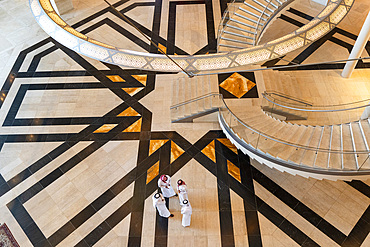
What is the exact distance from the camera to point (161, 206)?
284 inches

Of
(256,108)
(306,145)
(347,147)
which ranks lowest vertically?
(256,108)

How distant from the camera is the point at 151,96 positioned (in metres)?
10.1

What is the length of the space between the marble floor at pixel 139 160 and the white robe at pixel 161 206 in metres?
0.24

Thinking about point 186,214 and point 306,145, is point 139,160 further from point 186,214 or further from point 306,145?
point 306,145

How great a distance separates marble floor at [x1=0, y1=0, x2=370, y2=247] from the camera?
749 cm

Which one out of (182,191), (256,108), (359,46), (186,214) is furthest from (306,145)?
(359,46)

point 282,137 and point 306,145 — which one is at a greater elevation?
point 306,145

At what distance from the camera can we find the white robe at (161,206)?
7074mm

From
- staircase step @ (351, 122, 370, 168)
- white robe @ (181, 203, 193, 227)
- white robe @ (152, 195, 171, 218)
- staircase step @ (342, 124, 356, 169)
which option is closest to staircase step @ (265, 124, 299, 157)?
staircase step @ (342, 124, 356, 169)

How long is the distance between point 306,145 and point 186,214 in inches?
138

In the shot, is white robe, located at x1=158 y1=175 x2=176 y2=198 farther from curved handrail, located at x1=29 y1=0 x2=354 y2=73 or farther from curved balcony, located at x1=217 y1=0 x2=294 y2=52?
curved balcony, located at x1=217 y1=0 x2=294 y2=52

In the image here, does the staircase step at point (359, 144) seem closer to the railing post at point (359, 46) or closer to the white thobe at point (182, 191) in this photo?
the railing post at point (359, 46)

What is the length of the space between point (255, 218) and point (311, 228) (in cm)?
135

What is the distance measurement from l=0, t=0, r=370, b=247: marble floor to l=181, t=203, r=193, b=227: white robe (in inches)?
9.7
